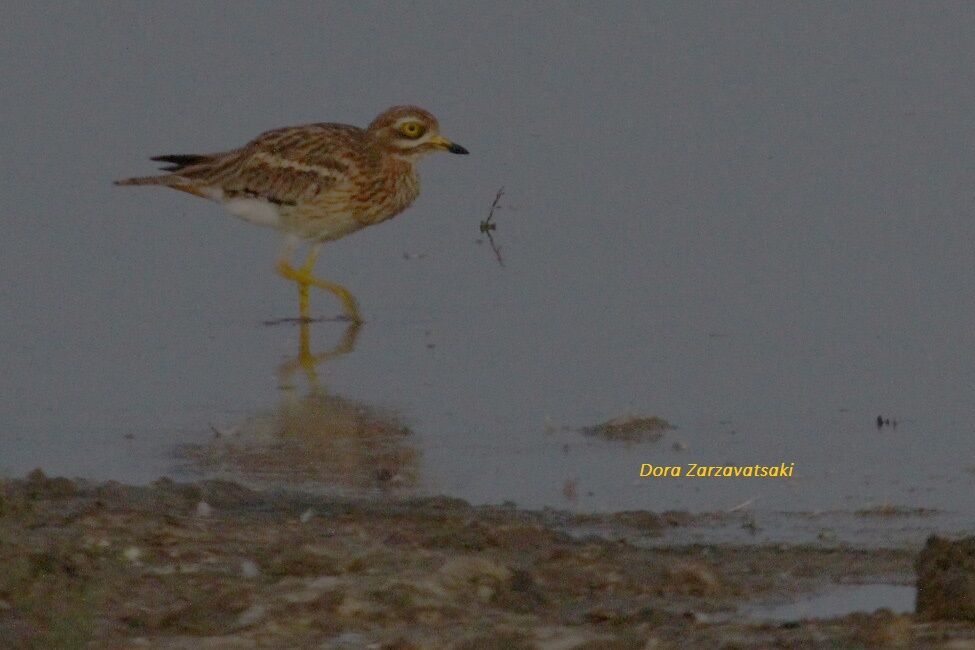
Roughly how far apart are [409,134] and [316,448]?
501 centimetres

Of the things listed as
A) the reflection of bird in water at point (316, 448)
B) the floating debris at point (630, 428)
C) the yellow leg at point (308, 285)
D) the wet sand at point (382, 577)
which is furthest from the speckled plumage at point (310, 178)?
the wet sand at point (382, 577)

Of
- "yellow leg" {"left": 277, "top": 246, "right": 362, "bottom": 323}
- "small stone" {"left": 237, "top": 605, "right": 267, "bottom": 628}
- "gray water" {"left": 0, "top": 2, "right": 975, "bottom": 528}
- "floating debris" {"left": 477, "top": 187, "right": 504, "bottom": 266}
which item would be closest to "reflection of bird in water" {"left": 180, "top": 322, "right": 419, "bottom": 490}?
"gray water" {"left": 0, "top": 2, "right": 975, "bottom": 528}

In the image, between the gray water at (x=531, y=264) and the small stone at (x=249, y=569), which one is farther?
the gray water at (x=531, y=264)

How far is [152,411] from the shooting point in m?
8.76

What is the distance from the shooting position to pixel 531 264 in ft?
37.4

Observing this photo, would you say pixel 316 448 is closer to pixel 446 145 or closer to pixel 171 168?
pixel 171 168

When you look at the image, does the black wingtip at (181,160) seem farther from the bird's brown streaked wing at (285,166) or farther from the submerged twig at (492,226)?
the submerged twig at (492,226)

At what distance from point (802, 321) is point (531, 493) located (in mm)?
2923

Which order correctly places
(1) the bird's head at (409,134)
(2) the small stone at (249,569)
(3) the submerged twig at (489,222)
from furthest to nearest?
(1) the bird's head at (409,134) < (3) the submerged twig at (489,222) < (2) the small stone at (249,569)

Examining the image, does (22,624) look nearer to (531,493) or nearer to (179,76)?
(531,493)

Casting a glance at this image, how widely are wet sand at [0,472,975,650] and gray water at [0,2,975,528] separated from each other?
68cm

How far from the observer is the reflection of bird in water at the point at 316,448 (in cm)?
767

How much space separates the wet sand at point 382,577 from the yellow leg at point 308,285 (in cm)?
369

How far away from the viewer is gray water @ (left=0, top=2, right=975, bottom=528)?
8.14 m
